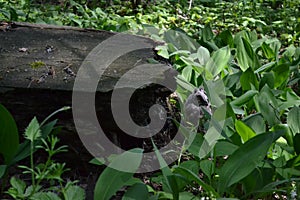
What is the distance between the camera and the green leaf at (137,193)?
1.79 m

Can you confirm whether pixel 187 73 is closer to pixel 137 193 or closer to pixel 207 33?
pixel 207 33

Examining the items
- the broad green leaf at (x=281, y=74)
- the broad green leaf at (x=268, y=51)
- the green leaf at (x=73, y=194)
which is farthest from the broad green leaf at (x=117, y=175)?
the broad green leaf at (x=268, y=51)

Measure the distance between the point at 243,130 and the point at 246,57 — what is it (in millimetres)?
1113

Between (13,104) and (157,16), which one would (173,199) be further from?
(157,16)

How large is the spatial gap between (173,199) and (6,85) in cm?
95

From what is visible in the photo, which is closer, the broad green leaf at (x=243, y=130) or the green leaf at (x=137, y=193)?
the green leaf at (x=137, y=193)

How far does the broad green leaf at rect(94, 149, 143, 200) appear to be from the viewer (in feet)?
5.96

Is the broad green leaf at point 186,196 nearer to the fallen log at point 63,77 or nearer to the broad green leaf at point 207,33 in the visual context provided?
the fallen log at point 63,77

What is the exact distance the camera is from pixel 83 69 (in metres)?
2.46

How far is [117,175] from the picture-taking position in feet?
5.98

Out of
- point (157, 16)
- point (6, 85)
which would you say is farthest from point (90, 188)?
point (157, 16)

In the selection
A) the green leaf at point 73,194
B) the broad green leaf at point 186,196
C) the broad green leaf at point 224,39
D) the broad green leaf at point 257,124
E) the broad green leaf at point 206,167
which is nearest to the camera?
the green leaf at point 73,194

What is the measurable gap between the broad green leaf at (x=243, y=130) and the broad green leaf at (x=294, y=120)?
0.80ft

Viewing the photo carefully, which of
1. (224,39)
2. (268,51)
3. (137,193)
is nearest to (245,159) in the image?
(137,193)
